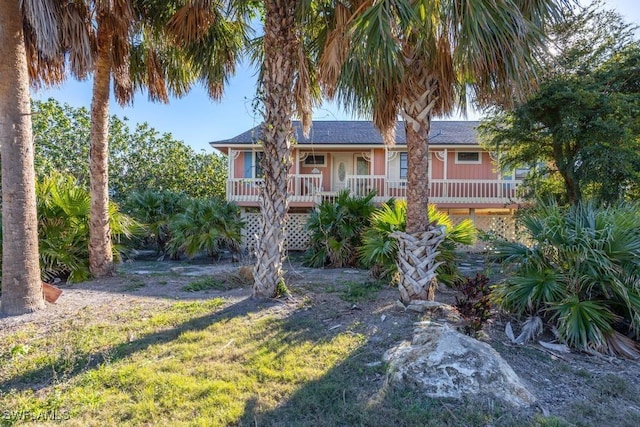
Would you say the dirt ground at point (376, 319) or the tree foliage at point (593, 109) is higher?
the tree foliage at point (593, 109)

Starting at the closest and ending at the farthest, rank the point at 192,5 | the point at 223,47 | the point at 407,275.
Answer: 1. the point at 407,275
2. the point at 192,5
3. the point at 223,47

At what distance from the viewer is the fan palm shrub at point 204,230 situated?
414 inches

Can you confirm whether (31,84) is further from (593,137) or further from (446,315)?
(593,137)

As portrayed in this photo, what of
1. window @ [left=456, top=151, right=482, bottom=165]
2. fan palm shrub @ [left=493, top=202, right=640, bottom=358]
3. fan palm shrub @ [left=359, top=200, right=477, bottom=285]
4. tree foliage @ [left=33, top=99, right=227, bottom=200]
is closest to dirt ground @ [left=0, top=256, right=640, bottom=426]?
fan palm shrub @ [left=493, top=202, right=640, bottom=358]

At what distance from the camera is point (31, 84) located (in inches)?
255

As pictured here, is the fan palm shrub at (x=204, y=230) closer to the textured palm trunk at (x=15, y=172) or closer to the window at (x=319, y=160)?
the textured palm trunk at (x=15, y=172)

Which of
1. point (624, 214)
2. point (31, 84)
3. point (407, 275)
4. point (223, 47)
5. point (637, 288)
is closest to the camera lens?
point (637, 288)

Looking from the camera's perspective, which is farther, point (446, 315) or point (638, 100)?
point (638, 100)

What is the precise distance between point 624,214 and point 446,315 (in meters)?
2.67

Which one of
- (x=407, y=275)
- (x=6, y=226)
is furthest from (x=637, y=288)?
(x=6, y=226)

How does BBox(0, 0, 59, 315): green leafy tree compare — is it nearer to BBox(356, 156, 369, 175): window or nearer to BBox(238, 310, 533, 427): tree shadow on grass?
BBox(238, 310, 533, 427): tree shadow on grass

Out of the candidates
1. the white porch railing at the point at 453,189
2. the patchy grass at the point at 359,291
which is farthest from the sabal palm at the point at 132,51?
the white porch railing at the point at 453,189

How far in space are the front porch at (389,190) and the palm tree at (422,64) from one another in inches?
297

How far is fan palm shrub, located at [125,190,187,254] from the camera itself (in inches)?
463
